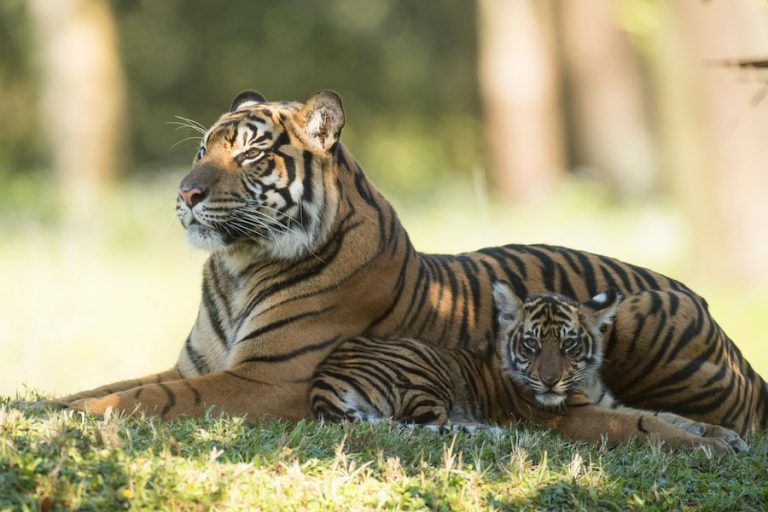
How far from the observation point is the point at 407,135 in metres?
36.9

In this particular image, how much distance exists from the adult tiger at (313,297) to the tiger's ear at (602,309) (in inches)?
7.3

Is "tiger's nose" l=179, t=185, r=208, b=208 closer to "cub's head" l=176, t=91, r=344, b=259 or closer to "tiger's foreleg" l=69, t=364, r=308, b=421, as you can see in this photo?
"cub's head" l=176, t=91, r=344, b=259

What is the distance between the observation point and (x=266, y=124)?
6184mm

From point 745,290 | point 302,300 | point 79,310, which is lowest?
point 745,290

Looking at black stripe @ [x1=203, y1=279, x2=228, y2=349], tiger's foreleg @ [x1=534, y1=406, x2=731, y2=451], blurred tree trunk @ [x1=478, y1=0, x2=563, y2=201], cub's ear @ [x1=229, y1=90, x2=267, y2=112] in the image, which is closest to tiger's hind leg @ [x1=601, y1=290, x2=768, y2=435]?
tiger's foreleg @ [x1=534, y1=406, x2=731, y2=451]

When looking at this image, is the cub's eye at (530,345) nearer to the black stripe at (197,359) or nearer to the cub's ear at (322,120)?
the cub's ear at (322,120)

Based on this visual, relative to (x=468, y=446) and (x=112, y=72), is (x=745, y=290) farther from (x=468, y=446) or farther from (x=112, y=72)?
(x=112, y=72)

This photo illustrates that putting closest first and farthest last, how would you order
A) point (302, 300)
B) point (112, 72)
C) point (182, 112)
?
point (302, 300)
point (112, 72)
point (182, 112)

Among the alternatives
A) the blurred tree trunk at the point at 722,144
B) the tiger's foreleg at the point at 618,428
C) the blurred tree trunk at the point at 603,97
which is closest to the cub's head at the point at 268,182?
the tiger's foreleg at the point at 618,428

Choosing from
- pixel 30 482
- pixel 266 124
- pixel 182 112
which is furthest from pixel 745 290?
pixel 182 112

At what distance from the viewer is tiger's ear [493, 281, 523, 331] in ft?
20.2

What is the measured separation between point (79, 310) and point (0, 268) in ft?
6.32

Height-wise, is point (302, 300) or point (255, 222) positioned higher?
point (255, 222)

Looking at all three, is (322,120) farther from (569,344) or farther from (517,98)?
(517,98)
